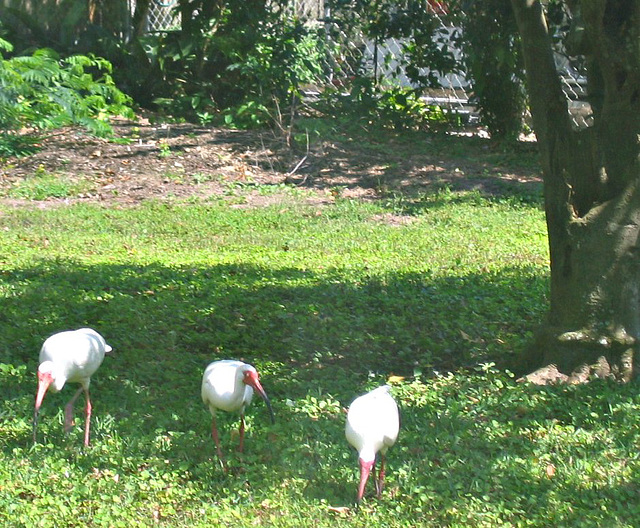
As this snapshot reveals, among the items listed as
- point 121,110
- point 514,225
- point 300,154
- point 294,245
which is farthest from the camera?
point 121,110

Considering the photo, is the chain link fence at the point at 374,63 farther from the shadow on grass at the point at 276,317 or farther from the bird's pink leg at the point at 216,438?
the bird's pink leg at the point at 216,438

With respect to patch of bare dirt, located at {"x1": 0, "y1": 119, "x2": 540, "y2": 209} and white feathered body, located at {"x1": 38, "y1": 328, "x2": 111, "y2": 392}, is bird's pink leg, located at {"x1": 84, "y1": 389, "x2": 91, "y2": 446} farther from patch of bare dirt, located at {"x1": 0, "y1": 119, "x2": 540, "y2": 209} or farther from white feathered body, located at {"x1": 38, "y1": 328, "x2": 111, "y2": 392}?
patch of bare dirt, located at {"x1": 0, "y1": 119, "x2": 540, "y2": 209}

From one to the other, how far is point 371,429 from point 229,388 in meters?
0.87

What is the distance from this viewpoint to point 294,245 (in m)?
9.45

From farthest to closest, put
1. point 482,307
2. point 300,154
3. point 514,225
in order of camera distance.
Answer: point 300,154 < point 514,225 < point 482,307

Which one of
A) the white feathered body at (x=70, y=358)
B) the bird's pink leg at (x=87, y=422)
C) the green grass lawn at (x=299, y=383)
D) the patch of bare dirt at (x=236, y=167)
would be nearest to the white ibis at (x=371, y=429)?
the green grass lawn at (x=299, y=383)

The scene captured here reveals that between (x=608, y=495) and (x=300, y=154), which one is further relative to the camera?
(x=300, y=154)

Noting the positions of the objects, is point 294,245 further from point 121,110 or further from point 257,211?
point 121,110

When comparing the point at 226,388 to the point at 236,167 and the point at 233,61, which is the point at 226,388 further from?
the point at 233,61

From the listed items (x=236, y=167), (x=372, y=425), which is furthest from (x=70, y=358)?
(x=236, y=167)

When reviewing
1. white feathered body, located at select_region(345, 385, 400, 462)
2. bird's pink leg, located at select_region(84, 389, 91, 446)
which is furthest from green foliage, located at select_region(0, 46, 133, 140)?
white feathered body, located at select_region(345, 385, 400, 462)

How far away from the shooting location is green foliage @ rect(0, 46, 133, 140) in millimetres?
12758

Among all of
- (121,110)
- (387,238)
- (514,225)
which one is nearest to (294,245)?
(387,238)

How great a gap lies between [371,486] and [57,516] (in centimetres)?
139
